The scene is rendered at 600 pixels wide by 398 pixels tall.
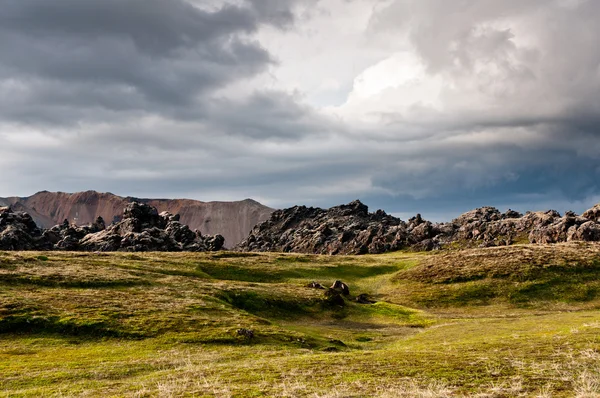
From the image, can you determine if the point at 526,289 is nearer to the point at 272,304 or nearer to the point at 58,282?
the point at 272,304

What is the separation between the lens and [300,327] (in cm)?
6347

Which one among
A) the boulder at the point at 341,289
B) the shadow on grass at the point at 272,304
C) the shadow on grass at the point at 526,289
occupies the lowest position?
the shadow on grass at the point at 272,304

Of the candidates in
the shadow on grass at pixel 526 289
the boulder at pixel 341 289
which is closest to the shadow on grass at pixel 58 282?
the boulder at pixel 341 289

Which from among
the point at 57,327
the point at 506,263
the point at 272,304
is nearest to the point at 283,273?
the point at 272,304

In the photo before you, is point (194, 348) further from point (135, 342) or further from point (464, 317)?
point (464, 317)

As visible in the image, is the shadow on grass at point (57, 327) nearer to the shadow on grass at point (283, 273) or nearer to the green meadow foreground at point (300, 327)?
the green meadow foreground at point (300, 327)

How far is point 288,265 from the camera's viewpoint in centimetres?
12675

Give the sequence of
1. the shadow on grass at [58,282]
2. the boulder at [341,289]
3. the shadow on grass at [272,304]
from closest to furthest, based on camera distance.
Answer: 1. the shadow on grass at [58,282]
2. the shadow on grass at [272,304]
3. the boulder at [341,289]

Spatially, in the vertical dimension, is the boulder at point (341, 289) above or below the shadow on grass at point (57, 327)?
above

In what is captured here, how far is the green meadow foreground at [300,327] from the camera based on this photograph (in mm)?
22938

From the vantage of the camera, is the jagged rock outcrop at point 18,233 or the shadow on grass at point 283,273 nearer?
the shadow on grass at point 283,273

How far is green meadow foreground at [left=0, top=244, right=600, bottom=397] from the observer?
903 inches

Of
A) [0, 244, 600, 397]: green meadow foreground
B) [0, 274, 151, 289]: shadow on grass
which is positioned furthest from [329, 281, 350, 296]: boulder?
[0, 274, 151, 289]: shadow on grass

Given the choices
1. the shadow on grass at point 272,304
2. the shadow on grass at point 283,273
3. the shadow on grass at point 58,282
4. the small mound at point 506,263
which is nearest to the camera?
the shadow on grass at point 58,282
